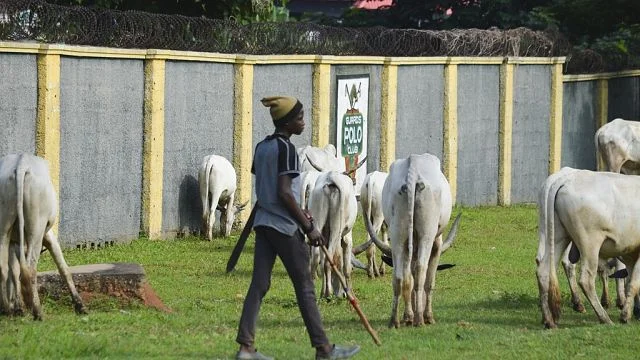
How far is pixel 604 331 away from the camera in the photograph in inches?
497

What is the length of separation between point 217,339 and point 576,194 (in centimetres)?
352

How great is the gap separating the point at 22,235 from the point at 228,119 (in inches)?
385

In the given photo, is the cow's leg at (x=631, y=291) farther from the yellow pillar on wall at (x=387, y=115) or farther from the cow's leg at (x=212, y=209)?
the yellow pillar on wall at (x=387, y=115)

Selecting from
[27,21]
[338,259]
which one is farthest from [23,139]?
[338,259]

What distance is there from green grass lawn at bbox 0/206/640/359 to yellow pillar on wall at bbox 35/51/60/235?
1261 millimetres

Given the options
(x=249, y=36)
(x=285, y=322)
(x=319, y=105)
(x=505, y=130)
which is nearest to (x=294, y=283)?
(x=285, y=322)

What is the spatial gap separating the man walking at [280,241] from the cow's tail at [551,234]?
10.1 feet

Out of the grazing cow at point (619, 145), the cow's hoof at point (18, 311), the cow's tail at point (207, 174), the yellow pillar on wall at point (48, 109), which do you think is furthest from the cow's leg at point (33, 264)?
the grazing cow at point (619, 145)

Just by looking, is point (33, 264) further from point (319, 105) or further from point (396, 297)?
point (319, 105)

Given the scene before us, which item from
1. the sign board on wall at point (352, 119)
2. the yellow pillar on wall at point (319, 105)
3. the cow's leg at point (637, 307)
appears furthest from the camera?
the sign board on wall at point (352, 119)

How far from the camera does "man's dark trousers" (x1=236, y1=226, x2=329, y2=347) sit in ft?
35.6

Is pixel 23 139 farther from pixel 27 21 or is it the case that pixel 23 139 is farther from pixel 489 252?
pixel 489 252

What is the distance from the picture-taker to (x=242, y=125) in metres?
22.8

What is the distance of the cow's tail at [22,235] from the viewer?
13.0 m
